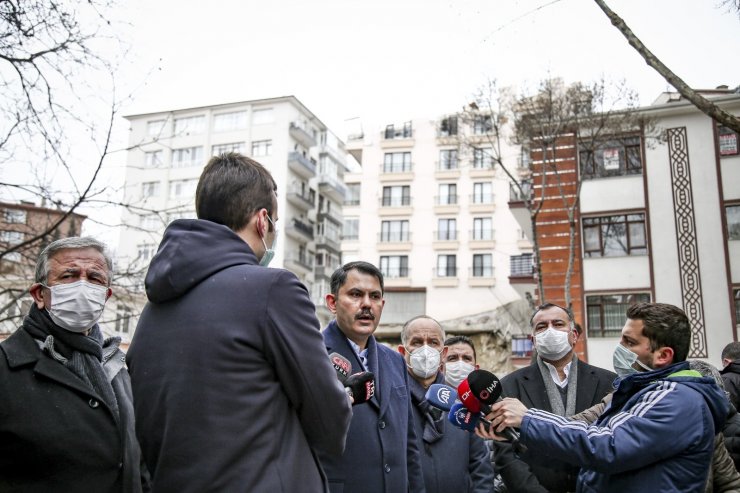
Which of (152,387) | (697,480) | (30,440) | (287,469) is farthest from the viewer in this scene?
(697,480)

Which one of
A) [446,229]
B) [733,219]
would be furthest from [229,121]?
[733,219]

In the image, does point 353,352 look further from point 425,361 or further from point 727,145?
point 727,145

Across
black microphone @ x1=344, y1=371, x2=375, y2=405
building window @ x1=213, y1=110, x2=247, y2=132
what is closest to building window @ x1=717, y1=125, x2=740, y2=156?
black microphone @ x1=344, y1=371, x2=375, y2=405

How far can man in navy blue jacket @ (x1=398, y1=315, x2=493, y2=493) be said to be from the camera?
496 centimetres

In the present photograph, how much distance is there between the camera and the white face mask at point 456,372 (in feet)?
20.5

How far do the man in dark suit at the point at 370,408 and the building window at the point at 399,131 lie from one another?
164 feet

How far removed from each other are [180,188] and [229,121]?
301 inches

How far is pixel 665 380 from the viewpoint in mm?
3439

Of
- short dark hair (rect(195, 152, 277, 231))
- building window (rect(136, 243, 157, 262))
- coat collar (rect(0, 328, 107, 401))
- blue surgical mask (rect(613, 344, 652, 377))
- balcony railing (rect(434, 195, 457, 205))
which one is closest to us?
short dark hair (rect(195, 152, 277, 231))

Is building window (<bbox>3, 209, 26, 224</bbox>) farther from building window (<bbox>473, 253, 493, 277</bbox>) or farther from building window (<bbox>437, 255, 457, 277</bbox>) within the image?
building window (<bbox>473, 253, 493, 277</bbox>)

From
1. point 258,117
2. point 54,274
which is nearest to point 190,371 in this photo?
point 54,274

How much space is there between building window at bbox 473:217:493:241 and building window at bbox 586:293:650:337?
23413 mm

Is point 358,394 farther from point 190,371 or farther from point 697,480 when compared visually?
point 697,480

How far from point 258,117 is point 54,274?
59.2m
